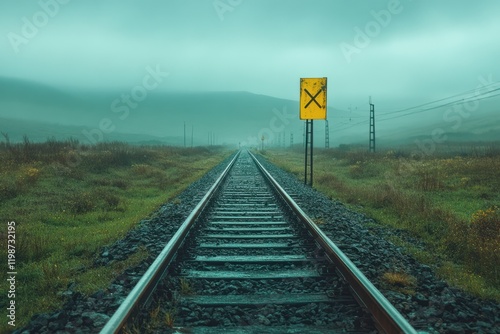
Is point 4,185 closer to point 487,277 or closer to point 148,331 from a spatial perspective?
point 148,331

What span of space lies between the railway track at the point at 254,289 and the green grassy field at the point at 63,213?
932 mm

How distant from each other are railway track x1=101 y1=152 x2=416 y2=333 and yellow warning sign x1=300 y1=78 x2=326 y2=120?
918cm

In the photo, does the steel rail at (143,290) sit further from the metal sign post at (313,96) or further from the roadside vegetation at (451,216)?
the metal sign post at (313,96)

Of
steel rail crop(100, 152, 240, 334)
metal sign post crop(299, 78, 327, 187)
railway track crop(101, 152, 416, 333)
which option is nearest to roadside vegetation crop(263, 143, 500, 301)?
railway track crop(101, 152, 416, 333)

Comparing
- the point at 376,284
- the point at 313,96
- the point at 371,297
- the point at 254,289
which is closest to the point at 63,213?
the point at 254,289

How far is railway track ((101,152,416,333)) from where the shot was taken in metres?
3.75

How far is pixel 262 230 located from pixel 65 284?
12.1 feet

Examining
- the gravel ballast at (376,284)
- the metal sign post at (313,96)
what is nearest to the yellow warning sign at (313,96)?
the metal sign post at (313,96)

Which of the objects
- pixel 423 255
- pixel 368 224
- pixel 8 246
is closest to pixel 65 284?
pixel 8 246

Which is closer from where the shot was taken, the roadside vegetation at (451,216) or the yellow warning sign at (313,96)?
the roadside vegetation at (451,216)

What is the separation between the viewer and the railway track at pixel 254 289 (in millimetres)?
3748

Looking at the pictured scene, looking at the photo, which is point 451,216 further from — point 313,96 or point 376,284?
point 313,96

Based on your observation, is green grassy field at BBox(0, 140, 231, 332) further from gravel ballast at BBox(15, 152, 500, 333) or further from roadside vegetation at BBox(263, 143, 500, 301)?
roadside vegetation at BBox(263, 143, 500, 301)

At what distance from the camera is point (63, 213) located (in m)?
10.1
